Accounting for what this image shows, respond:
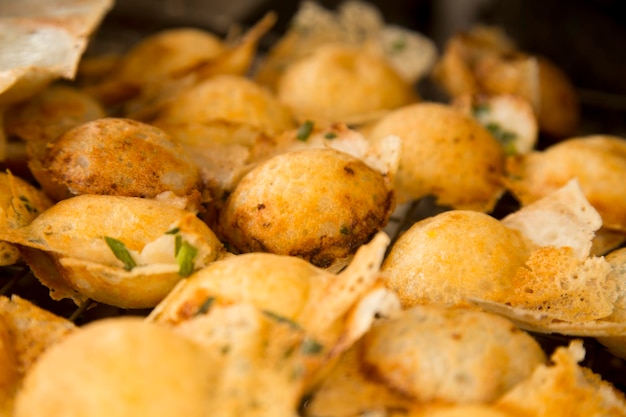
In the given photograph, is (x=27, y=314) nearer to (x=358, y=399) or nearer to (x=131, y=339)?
(x=131, y=339)

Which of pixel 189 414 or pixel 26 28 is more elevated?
pixel 26 28

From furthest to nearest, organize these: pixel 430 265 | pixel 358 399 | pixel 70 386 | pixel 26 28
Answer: pixel 26 28 → pixel 430 265 → pixel 358 399 → pixel 70 386

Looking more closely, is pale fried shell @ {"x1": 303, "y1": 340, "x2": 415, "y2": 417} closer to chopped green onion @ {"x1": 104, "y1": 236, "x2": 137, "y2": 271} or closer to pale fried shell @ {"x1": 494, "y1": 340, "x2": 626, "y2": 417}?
pale fried shell @ {"x1": 494, "y1": 340, "x2": 626, "y2": 417}

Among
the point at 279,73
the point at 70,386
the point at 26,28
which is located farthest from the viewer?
the point at 279,73

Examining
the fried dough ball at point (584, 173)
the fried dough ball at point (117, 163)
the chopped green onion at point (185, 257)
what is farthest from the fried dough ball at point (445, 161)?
the chopped green onion at point (185, 257)

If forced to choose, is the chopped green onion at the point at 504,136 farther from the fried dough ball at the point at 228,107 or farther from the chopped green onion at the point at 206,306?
the chopped green onion at the point at 206,306

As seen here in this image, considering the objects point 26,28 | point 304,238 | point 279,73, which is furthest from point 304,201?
point 279,73
